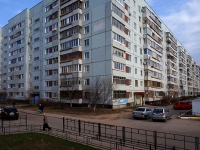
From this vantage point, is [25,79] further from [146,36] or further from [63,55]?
[146,36]

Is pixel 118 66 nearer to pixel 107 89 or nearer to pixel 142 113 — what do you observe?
pixel 107 89

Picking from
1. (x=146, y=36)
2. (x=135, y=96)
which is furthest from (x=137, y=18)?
(x=135, y=96)

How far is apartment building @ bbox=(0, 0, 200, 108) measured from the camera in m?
33.2

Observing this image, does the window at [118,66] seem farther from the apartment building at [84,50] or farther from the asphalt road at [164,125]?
the asphalt road at [164,125]

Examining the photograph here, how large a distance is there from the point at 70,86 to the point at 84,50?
7186 millimetres

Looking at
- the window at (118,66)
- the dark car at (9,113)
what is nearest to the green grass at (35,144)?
the dark car at (9,113)

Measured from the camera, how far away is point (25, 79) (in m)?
52.5

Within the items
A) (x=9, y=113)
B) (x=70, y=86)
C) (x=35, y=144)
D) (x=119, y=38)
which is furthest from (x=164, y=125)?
(x=70, y=86)

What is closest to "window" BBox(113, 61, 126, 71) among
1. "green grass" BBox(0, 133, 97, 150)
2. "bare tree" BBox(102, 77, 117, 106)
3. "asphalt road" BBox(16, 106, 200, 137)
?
"bare tree" BBox(102, 77, 117, 106)

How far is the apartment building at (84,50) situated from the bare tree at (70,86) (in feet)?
0.61

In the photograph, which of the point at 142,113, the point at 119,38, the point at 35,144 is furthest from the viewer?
the point at 119,38

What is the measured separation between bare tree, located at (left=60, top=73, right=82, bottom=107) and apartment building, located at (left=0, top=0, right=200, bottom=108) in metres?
0.19

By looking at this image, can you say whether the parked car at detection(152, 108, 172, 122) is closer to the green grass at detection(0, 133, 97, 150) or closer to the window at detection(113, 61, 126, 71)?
the green grass at detection(0, 133, 97, 150)

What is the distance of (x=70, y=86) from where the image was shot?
35.1 m
